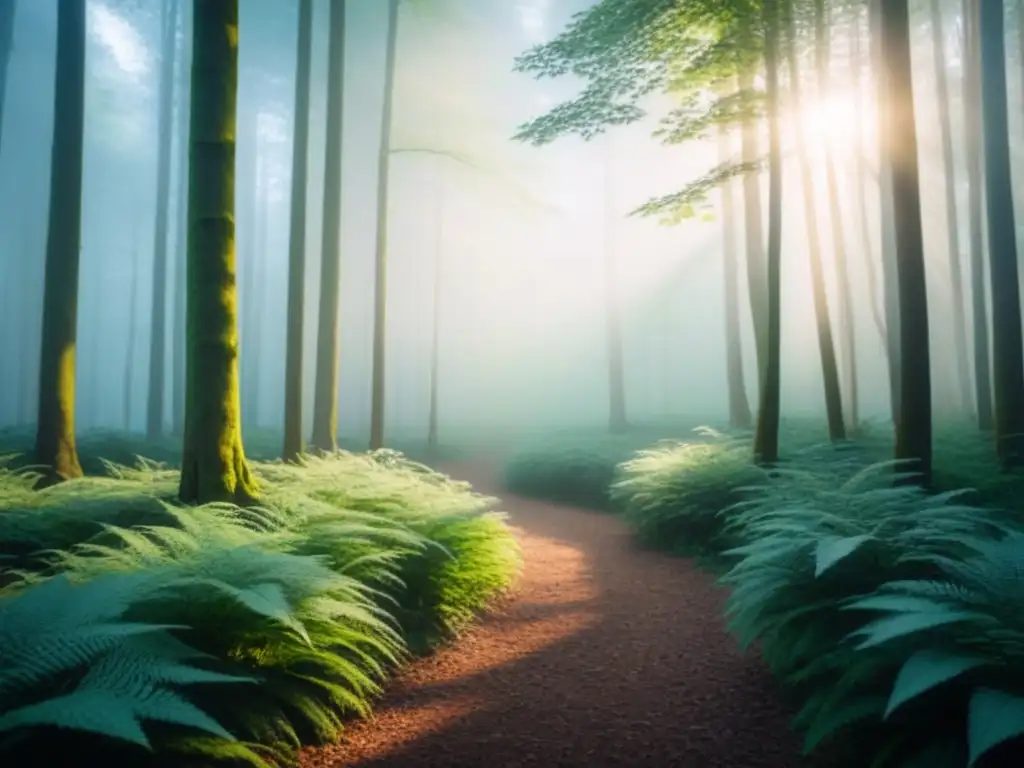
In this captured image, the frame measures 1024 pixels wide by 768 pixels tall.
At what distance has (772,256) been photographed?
8.42 meters

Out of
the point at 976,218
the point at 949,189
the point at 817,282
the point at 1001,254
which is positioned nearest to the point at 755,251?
the point at 817,282

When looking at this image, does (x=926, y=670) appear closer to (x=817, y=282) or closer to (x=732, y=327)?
(x=817, y=282)

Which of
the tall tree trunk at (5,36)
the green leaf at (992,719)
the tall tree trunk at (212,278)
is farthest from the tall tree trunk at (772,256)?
the tall tree trunk at (5,36)

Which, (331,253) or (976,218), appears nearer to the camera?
(331,253)

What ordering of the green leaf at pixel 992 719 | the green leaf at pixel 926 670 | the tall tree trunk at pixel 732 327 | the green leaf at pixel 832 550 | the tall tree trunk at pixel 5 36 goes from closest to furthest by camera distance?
the green leaf at pixel 992 719 → the green leaf at pixel 926 670 → the green leaf at pixel 832 550 → the tall tree trunk at pixel 732 327 → the tall tree trunk at pixel 5 36

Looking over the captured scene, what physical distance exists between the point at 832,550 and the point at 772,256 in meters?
6.25

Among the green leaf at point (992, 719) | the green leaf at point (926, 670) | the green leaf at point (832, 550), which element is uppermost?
the green leaf at point (832, 550)

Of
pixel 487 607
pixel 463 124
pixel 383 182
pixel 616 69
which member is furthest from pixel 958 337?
pixel 487 607

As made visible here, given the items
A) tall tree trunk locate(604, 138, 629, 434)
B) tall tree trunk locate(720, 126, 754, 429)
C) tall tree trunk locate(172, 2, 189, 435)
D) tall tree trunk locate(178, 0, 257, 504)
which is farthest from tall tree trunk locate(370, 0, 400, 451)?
tall tree trunk locate(172, 2, 189, 435)

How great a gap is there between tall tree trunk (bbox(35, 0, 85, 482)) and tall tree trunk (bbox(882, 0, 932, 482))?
1145 centimetres

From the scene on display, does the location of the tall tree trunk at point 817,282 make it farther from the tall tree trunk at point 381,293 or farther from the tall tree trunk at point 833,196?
the tall tree trunk at point 381,293

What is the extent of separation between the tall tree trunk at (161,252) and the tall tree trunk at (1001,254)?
22246 mm

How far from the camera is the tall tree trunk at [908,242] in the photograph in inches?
255

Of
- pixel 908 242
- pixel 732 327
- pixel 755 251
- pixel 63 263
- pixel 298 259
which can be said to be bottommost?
pixel 908 242
